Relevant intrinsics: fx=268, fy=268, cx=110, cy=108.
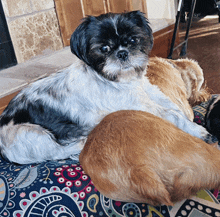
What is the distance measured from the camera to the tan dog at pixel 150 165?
0.89 m

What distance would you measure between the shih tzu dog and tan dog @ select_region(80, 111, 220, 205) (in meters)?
0.48

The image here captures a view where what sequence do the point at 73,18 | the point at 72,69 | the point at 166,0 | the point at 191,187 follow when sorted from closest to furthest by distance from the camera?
1. the point at 191,187
2. the point at 72,69
3. the point at 73,18
4. the point at 166,0

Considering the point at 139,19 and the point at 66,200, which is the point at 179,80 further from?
the point at 66,200

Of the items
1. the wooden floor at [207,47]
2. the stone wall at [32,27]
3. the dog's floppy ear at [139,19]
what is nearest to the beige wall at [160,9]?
the wooden floor at [207,47]

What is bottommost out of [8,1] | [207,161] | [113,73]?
[207,161]

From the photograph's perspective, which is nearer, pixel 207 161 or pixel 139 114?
pixel 207 161

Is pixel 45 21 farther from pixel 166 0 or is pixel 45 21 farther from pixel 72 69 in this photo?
pixel 166 0

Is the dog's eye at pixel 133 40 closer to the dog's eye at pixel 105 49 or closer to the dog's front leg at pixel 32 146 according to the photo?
the dog's eye at pixel 105 49

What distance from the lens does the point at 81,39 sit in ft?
4.69

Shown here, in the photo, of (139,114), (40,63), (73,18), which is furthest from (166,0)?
(139,114)

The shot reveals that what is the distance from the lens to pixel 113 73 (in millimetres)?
1452

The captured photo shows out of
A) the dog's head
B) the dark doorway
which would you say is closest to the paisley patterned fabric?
the dog's head

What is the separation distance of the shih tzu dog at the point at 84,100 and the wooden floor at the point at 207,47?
1.33 meters

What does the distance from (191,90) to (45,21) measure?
6.77 feet
